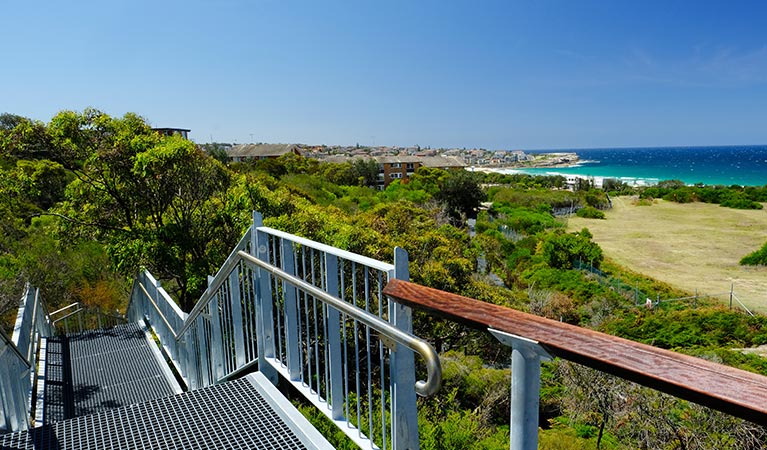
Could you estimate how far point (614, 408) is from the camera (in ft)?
26.9

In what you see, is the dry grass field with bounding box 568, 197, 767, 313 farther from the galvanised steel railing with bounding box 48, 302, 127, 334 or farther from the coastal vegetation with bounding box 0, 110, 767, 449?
the galvanised steel railing with bounding box 48, 302, 127, 334

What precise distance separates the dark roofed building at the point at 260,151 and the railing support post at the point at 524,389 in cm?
7292

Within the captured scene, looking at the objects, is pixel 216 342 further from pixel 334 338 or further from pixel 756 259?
pixel 756 259

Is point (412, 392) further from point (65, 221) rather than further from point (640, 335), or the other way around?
point (640, 335)

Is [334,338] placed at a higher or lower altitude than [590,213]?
higher

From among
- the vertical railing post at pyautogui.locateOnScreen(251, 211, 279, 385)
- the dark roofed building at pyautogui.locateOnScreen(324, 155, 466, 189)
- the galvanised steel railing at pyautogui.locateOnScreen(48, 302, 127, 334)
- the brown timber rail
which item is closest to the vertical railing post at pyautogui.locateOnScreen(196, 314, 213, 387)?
the vertical railing post at pyautogui.locateOnScreen(251, 211, 279, 385)

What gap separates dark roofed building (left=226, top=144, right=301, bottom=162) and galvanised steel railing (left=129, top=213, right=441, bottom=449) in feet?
229

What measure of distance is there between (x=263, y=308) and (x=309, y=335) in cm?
61

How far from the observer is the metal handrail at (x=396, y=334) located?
1342 millimetres

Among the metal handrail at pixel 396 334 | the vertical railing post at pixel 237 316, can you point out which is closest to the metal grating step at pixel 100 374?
the vertical railing post at pixel 237 316

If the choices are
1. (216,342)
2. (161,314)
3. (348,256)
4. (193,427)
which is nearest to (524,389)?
(348,256)

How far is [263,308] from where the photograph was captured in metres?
2.89

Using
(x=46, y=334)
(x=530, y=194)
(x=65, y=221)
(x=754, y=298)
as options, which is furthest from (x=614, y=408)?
(x=530, y=194)

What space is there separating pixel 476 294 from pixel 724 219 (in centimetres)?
4687
